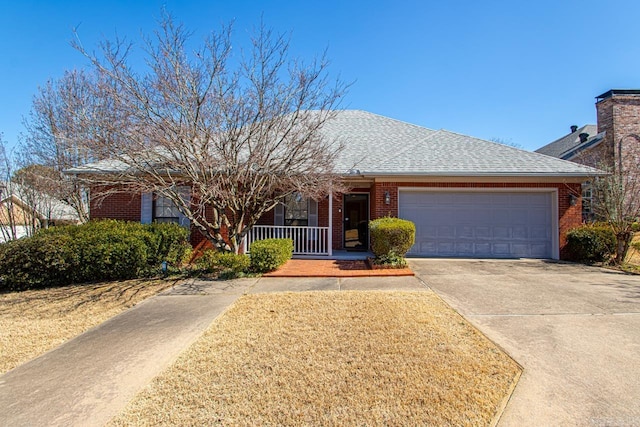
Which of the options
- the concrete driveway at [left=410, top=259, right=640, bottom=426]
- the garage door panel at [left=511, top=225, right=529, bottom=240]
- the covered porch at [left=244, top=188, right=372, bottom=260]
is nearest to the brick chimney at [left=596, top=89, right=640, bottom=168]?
the garage door panel at [left=511, top=225, right=529, bottom=240]

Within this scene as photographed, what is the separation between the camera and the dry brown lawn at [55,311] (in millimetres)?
4043

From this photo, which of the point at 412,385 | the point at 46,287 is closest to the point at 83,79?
the point at 46,287

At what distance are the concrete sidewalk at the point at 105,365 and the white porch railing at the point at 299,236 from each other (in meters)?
4.40

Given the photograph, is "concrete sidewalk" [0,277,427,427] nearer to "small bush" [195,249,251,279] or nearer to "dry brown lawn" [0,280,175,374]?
"dry brown lawn" [0,280,175,374]

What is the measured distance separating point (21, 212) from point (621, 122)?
30058 millimetres

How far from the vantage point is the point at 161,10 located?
6.69 m

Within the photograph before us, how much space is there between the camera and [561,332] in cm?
421

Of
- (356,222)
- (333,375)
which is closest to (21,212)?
(356,222)

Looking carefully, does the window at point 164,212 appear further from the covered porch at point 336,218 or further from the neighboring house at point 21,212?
the neighboring house at point 21,212

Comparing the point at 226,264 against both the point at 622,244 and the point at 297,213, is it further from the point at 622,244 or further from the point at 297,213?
the point at 622,244

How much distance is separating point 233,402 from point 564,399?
2.99 meters

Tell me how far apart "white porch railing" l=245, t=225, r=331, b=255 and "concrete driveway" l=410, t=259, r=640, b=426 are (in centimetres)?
371

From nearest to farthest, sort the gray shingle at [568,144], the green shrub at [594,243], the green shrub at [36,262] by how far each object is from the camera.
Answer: the green shrub at [36,262]
the green shrub at [594,243]
the gray shingle at [568,144]

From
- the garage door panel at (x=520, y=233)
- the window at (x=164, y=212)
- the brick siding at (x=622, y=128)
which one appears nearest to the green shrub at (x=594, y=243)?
the garage door panel at (x=520, y=233)
